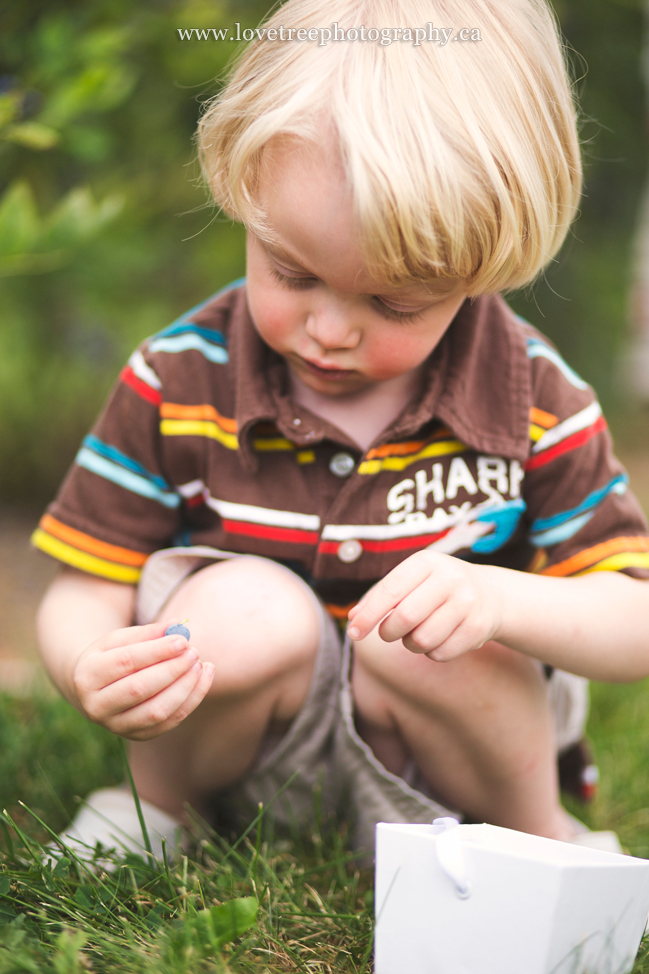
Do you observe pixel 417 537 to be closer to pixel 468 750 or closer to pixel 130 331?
pixel 468 750

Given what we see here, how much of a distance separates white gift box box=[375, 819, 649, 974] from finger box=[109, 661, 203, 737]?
23 cm

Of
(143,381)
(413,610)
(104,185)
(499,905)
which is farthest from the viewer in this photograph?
(104,185)

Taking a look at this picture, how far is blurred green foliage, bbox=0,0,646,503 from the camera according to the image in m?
1.58

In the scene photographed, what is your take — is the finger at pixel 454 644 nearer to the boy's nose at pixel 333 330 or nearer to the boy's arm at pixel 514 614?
the boy's arm at pixel 514 614

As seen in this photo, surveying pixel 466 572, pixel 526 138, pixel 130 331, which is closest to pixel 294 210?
pixel 526 138

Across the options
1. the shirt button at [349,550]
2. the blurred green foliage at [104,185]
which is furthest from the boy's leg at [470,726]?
the blurred green foliage at [104,185]

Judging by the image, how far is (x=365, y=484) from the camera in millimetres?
1140

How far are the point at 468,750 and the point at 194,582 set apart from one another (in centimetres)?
38

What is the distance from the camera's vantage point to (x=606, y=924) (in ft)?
2.54

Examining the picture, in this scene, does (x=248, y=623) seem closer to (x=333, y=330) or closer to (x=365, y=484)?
(x=365, y=484)

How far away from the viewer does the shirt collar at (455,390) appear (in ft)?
3.73

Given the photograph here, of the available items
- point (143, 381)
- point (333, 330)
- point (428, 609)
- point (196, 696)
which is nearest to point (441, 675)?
point (428, 609)

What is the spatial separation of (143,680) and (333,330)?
15.9 inches

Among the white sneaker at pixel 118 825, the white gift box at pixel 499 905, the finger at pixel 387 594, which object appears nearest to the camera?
the white gift box at pixel 499 905
